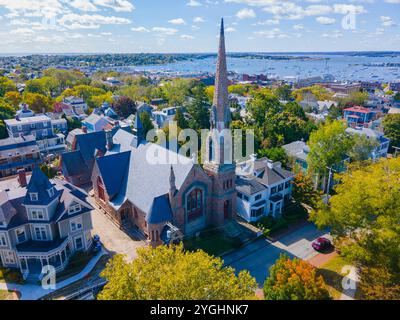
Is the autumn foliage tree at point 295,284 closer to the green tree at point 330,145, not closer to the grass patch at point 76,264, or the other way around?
the grass patch at point 76,264

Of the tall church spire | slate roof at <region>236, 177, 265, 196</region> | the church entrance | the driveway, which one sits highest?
the tall church spire

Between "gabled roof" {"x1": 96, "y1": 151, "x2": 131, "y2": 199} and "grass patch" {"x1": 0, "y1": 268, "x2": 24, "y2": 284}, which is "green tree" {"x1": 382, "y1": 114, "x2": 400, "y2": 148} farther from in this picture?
"grass patch" {"x1": 0, "y1": 268, "x2": 24, "y2": 284}

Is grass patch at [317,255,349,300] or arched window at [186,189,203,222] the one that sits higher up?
arched window at [186,189,203,222]

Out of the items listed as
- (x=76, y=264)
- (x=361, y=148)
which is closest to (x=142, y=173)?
(x=76, y=264)

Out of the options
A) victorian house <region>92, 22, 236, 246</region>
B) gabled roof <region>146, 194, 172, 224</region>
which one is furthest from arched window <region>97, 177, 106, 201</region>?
gabled roof <region>146, 194, 172, 224</region>

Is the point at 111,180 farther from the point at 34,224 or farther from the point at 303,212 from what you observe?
the point at 303,212
